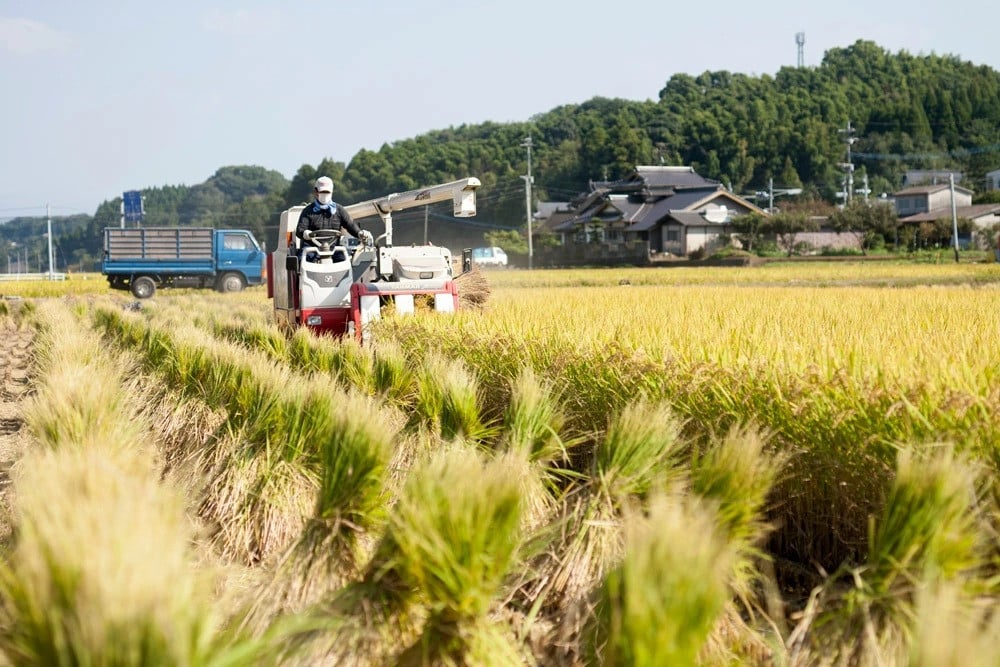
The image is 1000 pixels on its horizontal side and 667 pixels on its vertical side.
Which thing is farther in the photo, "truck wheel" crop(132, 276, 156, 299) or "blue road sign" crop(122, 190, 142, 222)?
"blue road sign" crop(122, 190, 142, 222)

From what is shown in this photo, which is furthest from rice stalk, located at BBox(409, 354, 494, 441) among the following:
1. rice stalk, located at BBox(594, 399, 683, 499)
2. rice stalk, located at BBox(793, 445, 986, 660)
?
rice stalk, located at BBox(793, 445, 986, 660)

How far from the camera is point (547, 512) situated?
3.66 meters

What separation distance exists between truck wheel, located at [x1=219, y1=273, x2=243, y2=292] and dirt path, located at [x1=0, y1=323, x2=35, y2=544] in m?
13.5

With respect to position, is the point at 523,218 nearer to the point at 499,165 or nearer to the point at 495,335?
the point at 499,165

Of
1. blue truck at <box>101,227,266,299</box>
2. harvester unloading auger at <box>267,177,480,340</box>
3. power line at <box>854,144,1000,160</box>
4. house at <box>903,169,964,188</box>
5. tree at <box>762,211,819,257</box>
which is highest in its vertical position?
power line at <box>854,144,1000,160</box>

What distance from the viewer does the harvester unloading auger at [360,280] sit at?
28.6 ft

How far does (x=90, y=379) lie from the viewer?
4773 millimetres

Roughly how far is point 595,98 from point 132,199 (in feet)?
213

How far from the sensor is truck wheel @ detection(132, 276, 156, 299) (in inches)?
1110

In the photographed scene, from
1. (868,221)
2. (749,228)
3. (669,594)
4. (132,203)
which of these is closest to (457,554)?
(669,594)

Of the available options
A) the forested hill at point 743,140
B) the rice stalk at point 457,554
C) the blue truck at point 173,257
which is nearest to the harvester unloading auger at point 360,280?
the rice stalk at point 457,554

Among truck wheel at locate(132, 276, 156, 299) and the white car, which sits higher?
the white car

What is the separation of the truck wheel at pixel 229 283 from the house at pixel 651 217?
2268cm

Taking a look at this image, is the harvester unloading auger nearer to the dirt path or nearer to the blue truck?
the dirt path
